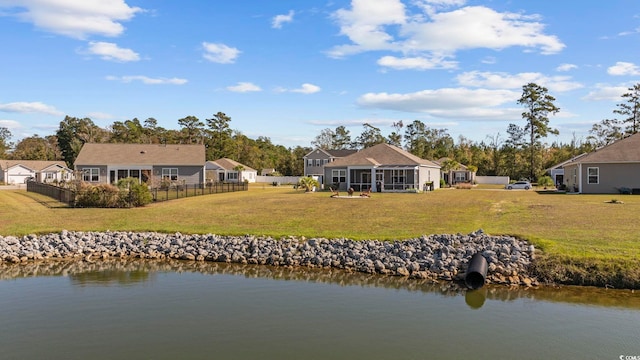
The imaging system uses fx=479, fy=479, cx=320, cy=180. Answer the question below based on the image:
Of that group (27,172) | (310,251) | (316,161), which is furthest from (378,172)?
(27,172)

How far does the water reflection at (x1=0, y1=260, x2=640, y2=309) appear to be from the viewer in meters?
12.1

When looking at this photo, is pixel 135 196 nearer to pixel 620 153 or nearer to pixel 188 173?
pixel 188 173

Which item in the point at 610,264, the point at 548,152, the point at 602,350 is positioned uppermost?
the point at 548,152

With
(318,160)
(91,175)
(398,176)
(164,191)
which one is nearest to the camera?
(164,191)

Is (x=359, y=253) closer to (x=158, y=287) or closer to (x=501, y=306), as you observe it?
(x=501, y=306)

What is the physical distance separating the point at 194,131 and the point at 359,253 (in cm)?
8290

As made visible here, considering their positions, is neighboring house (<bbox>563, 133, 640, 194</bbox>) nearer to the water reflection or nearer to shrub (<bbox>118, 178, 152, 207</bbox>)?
the water reflection

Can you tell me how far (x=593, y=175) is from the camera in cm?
3622

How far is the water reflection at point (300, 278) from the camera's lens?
12.1 metres

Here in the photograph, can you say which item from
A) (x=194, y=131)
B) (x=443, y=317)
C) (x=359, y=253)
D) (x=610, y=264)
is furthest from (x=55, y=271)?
(x=194, y=131)

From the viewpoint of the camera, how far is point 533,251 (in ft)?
47.5

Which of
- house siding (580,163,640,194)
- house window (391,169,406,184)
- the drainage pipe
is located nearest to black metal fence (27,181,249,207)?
house window (391,169,406,184)

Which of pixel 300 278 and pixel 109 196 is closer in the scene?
pixel 300 278

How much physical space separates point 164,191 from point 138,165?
1055cm
